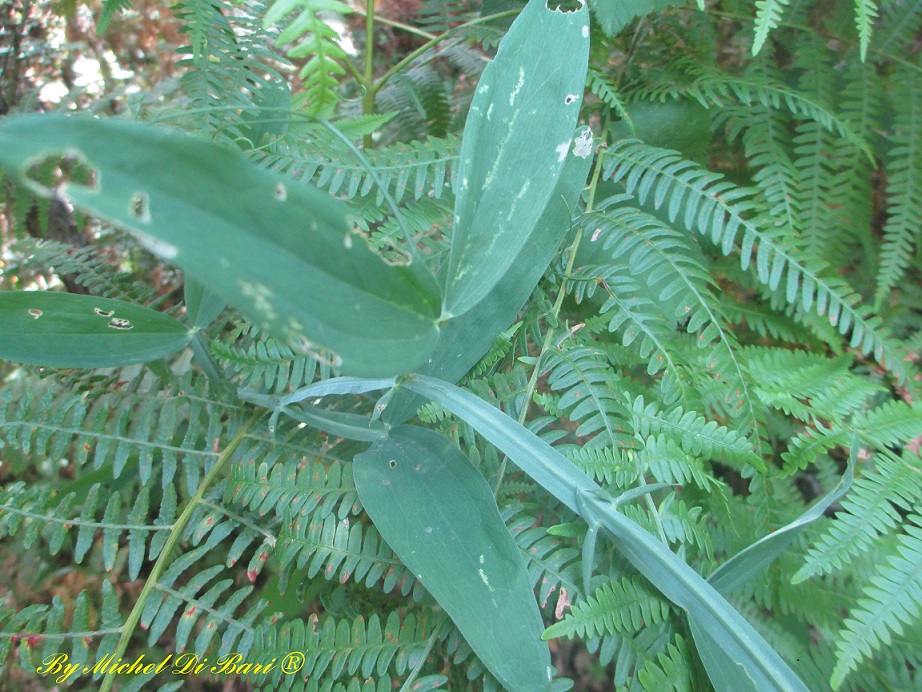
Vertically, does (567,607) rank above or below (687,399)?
below

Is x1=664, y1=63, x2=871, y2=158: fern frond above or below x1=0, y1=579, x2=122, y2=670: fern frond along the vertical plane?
above

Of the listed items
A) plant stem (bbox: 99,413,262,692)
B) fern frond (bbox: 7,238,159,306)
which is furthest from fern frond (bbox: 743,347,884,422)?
fern frond (bbox: 7,238,159,306)

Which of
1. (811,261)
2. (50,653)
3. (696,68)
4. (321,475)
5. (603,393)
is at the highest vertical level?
(696,68)

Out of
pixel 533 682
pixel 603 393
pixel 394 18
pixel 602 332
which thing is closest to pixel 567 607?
pixel 533 682

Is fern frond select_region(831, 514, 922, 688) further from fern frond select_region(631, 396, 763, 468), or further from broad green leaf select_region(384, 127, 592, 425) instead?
broad green leaf select_region(384, 127, 592, 425)

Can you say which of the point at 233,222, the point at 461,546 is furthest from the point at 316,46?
the point at 461,546

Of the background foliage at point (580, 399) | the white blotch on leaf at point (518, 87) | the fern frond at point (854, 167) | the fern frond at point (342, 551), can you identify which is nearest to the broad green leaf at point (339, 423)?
the background foliage at point (580, 399)

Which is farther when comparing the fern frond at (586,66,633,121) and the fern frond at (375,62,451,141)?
the fern frond at (375,62,451,141)

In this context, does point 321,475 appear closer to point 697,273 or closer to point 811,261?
point 697,273
